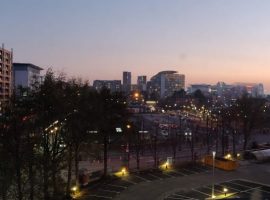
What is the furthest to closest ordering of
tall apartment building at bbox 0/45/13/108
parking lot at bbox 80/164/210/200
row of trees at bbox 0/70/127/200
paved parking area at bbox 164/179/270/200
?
1. tall apartment building at bbox 0/45/13/108
2. parking lot at bbox 80/164/210/200
3. paved parking area at bbox 164/179/270/200
4. row of trees at bbox 0/70/127/200

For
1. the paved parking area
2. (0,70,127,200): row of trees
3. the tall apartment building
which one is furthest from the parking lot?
the tall apartment building

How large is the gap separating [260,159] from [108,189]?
25060 millimetres

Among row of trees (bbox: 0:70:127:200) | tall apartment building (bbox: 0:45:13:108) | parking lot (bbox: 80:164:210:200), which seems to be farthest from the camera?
tall apartment building (bbox: 0:45:13:108)

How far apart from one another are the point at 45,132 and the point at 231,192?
18.6 m

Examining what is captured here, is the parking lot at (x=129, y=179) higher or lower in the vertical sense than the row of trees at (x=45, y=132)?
lower

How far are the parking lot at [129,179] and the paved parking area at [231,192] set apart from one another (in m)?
4.94

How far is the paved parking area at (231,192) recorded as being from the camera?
36.2 m

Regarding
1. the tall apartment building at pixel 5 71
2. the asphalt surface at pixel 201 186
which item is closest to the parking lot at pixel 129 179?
the asphalt surface at pixel 201 186

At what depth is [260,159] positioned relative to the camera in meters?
54.2

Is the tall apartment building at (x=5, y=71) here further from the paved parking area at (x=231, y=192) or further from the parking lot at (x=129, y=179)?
the paved parking area at (x=231, y=192)

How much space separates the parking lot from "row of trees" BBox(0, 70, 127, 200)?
3255mm

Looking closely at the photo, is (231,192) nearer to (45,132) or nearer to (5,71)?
(45,132)

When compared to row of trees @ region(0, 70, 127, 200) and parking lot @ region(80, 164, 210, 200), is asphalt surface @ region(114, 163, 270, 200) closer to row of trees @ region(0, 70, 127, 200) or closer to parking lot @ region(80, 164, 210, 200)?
parking lot @ region(80, 164, 210, 200)

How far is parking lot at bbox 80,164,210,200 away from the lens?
36.6 meters
